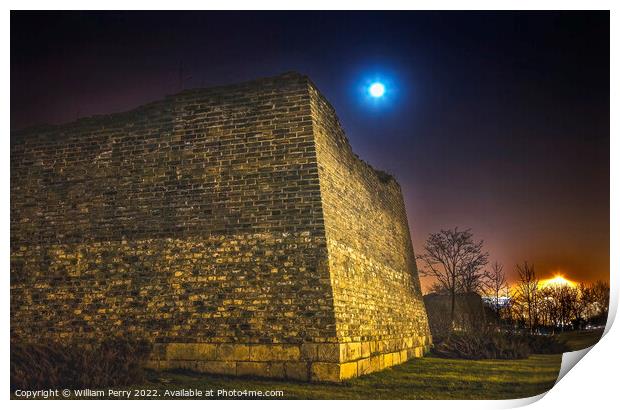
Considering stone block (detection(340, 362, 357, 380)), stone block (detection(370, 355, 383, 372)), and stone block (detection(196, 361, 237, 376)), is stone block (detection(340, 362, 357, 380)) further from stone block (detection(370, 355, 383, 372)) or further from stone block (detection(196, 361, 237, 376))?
stone block (detection(196, 361, 237, 376))

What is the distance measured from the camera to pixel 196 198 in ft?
32.4

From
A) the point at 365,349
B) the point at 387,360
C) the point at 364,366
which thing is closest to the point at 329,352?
the point at 364,366

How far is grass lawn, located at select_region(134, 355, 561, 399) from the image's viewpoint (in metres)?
8.52

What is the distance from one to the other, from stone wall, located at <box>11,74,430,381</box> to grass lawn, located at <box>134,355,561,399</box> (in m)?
0.28

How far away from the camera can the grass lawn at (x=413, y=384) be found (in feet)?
27.9

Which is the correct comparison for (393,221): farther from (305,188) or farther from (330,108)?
(305,188)

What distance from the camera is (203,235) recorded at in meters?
9.71

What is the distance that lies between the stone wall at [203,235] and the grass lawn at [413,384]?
276 millimetres

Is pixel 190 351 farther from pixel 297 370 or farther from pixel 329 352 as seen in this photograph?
pixel 329 352

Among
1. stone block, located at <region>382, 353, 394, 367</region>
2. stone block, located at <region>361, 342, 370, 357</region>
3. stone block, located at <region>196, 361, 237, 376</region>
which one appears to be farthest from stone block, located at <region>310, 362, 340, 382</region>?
stone block, located at <region>382, 353, 394, 367</region>

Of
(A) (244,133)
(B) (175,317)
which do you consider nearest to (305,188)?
(A) (244,133)

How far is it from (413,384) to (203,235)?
4.42 m
